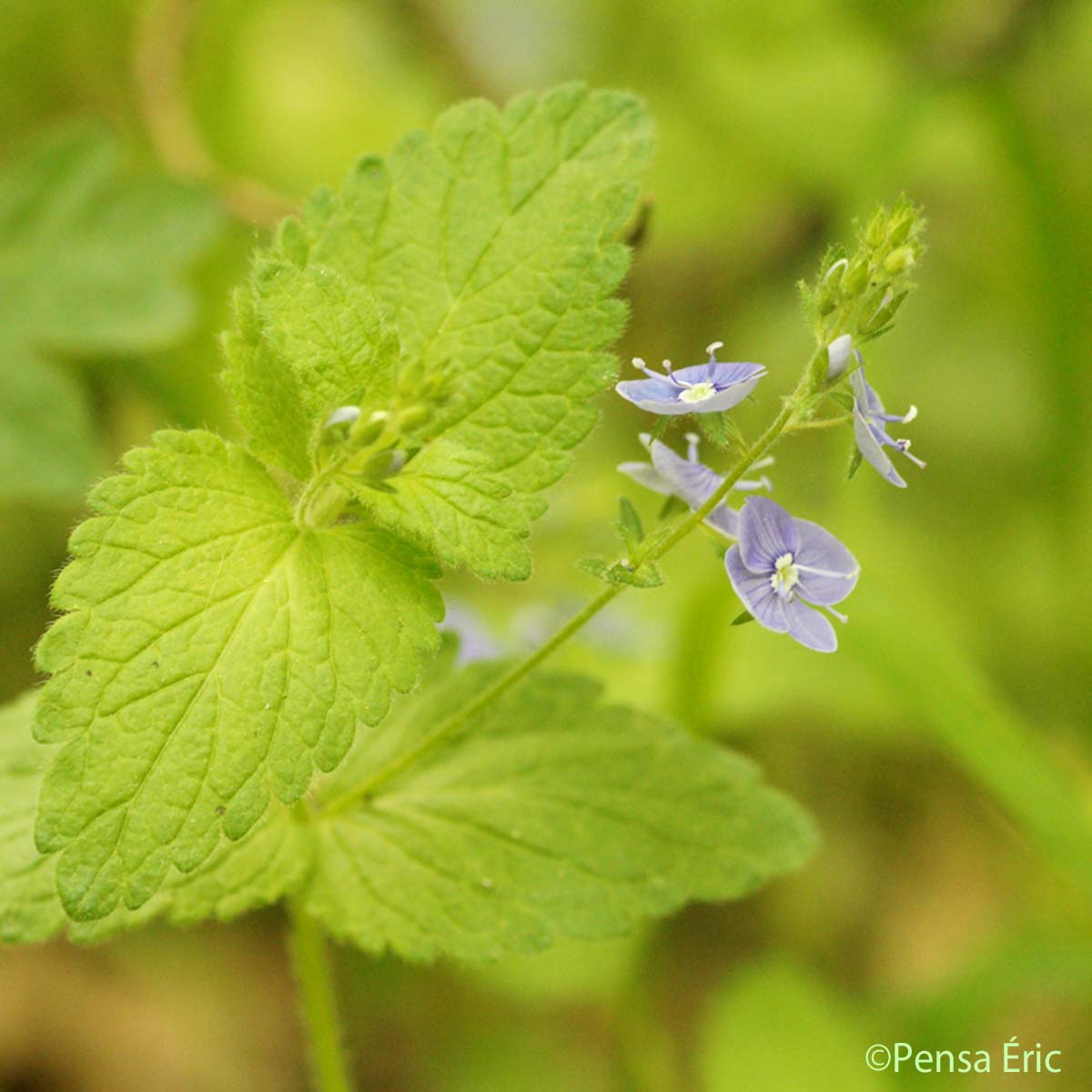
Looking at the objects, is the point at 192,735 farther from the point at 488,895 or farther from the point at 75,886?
the point at 488,895

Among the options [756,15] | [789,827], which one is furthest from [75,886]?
[756,15]

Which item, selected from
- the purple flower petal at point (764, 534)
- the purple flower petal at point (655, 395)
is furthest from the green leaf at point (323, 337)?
the purple flower petal at point (764, 534)

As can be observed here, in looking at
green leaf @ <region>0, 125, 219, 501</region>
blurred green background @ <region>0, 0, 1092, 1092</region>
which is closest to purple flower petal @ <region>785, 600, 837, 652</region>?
blurred green background @ <region>0, 0, 1092, 1092</region>

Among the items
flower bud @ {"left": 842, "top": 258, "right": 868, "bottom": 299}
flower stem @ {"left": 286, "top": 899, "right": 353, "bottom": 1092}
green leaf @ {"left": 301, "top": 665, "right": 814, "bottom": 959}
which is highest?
flower bud @ {"left": 842, "top": 258, "right": 868, "bottom": 299}

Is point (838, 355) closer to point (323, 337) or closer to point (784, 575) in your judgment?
point (784, 575)

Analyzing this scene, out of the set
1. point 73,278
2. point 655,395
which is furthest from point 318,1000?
point 73,278

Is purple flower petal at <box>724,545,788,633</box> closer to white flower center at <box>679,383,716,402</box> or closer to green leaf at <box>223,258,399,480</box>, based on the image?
white flower center at <box>679,383,716,402</box>
